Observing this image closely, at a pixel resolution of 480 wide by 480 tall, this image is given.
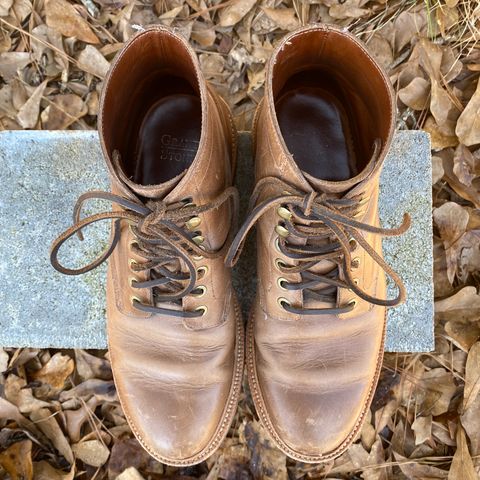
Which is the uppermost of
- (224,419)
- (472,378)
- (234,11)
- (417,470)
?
(234,11)

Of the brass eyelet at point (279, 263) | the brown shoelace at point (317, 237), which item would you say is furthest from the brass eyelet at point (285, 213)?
the brass eyelet at point (279, 263)

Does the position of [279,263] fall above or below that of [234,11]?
below

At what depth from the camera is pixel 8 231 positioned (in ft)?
4.75

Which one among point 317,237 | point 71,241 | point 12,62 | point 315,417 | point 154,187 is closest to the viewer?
point 154,187

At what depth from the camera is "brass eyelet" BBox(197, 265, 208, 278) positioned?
1.12 metres

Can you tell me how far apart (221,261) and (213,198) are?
0.17 m

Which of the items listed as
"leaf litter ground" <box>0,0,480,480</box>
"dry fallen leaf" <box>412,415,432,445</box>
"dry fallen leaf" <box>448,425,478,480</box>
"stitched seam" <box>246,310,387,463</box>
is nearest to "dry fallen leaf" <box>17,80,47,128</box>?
"leaf litter ground" <box>0,0,480,480</box>

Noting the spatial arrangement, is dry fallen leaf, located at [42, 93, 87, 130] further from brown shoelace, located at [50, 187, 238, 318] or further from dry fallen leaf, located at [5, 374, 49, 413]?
dry fallen leaf, located at [5, 374, 49, 413]

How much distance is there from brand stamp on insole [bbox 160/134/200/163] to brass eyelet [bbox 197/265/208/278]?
0.31m

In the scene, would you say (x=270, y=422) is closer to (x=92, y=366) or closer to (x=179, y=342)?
(x=179, y=342)

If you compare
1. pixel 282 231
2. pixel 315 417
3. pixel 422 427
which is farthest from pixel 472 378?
pixel 282 231

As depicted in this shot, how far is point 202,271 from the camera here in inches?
44.4

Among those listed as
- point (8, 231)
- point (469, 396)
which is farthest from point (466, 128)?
point (8, 231)

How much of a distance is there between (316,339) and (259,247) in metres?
0.26
